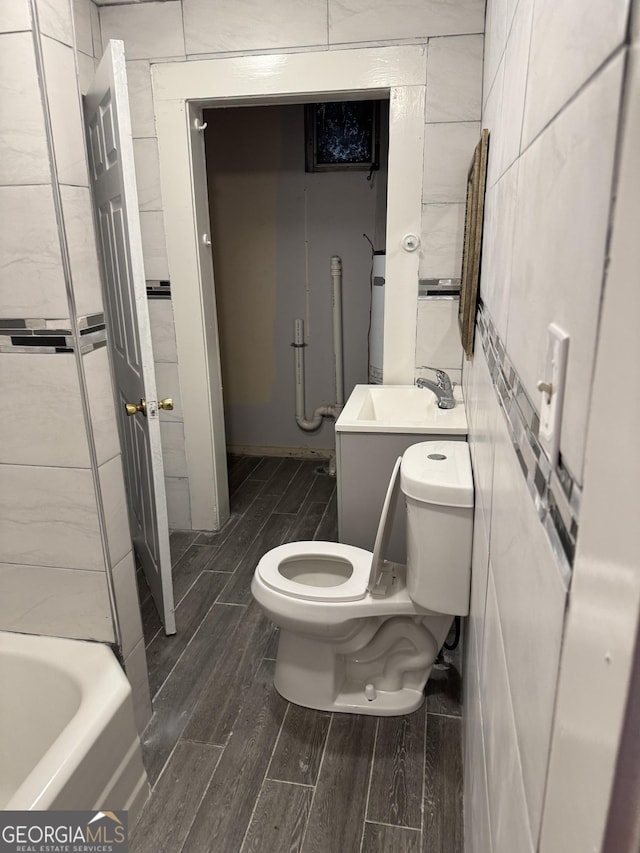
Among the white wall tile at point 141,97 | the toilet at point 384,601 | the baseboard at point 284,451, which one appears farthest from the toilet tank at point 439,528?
the baseboard at point 284,451

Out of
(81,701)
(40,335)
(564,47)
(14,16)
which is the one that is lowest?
(81,701)

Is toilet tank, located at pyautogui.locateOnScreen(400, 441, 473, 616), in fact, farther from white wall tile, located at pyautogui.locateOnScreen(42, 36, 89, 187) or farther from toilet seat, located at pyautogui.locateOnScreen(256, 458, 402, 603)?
white wall tile, located at pyautogui.locateOnScreen(42, 36, 89, 187)

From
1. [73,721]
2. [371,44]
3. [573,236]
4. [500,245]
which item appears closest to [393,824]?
[73,721]

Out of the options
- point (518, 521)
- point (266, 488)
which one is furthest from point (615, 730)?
point (266, 488)

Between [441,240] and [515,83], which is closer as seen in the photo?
[515,83]

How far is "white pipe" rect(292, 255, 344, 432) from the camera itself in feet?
12.1

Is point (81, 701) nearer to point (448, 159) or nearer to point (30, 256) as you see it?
point (30, 256)

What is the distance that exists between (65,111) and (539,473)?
1.42 metres

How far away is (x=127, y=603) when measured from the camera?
176 centimetres

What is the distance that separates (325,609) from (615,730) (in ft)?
4.87

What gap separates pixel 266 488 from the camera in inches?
141

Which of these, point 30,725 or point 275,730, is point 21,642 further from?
point 275,730

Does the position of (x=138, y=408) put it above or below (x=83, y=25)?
below

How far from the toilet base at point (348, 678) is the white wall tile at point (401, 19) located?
2.19m
